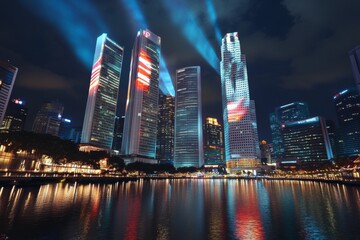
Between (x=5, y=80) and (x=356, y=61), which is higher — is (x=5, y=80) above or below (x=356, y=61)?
below

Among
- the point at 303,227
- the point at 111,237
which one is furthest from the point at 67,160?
the point at 303,227

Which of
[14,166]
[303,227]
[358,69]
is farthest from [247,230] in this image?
[358,69]

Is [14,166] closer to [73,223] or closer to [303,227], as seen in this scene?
[73,223]

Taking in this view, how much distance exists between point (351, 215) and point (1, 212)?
5018 cm

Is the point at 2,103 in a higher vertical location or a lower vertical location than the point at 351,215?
higher

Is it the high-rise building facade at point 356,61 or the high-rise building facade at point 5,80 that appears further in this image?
the high-rise building facade at point 5,80

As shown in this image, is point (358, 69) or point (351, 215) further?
point (358, 69)

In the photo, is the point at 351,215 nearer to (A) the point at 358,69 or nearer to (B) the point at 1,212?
(B) the point at 1,212

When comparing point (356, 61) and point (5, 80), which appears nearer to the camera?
point (356, 61)

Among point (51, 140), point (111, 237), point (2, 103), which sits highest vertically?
point (2, 103)

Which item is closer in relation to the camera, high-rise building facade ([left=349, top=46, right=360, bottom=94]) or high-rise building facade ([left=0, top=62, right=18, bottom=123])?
high-rise building facade ([left=349, top=46, right=360, bottom=94])

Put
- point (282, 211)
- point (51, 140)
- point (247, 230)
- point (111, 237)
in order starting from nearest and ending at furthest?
1. point (111, 237)
2. point (247, 230)
3. point (282, 211)
4. point (51, 140)

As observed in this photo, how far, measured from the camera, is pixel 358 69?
148m

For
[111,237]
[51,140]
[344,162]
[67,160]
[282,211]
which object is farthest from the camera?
[344,162]
